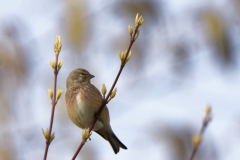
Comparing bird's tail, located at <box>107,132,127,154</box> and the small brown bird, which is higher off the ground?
the small brown bird

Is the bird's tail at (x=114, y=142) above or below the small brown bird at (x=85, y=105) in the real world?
below

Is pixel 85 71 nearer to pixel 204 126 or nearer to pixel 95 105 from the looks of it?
pixel 95 105

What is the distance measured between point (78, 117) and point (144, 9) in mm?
1656

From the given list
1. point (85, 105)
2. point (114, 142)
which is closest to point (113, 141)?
point (114, 142)

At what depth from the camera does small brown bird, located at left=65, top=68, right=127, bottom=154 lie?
20.7 feet

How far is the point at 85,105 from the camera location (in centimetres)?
632

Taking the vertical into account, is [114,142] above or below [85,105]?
below

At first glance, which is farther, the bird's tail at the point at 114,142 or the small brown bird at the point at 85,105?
the bird's tail at the point at 114,142

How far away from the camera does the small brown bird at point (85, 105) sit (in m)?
6.32

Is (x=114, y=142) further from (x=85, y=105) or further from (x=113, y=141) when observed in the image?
(x=85, y=105)

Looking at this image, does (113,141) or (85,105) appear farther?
(113,141)

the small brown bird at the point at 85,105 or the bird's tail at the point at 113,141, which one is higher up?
the small brown bird at the point at 85,105

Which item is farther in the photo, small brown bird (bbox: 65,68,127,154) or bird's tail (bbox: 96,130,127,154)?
bird's tail (bbox: 96,130,127,154)

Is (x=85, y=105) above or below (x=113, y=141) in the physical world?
above
